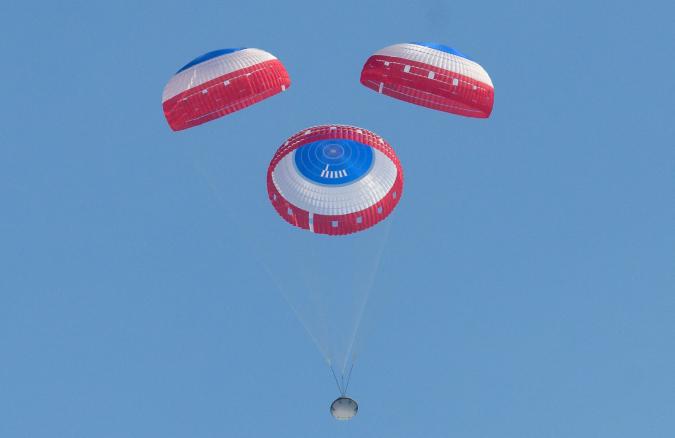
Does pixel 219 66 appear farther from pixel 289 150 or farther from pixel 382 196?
pixel 382 196

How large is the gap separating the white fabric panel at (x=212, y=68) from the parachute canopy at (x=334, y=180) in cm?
365

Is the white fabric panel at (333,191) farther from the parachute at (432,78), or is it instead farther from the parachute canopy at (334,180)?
the parachute at (432,78)

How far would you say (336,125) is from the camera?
51.5 m

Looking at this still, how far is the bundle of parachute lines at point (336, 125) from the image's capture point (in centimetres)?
4931

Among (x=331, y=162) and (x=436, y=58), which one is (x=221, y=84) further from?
(x=436, y=58)

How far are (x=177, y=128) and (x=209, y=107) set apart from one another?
167 cm

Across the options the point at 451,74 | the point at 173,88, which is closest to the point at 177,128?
the point at 173,88

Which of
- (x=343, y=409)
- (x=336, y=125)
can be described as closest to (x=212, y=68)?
(x=336, y=125)

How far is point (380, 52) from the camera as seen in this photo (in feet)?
167

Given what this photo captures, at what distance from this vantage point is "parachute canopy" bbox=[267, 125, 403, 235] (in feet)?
167

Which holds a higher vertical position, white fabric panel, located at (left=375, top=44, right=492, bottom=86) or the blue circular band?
white fabric panel, located at (left=375, top=44, right=492, bottom=86)

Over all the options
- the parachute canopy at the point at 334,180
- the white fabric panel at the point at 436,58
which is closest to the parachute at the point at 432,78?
the white fabric panel at the point at 436,58

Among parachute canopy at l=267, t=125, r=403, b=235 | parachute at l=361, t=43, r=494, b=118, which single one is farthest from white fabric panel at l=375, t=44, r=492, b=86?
parachute canopy at l=267, t=125, r=403, b=235

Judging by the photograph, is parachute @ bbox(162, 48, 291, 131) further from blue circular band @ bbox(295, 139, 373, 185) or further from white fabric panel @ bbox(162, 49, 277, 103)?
blue circular band @ bbox(295, 139, 373, 185)
